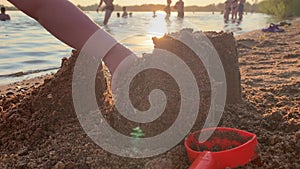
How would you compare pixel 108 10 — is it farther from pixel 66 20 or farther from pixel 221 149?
pixel 221 149

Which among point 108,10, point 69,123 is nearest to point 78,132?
point 69,123

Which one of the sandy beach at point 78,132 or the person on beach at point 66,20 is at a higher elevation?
the person on beach at point 66,20

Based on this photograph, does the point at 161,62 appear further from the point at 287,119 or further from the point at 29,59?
the point at 29,59

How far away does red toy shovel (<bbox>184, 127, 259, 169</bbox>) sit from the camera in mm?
1196

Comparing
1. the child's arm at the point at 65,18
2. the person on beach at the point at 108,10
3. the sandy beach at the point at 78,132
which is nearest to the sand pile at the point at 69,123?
the sandy beach at the point at 78,132

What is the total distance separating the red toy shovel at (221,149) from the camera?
1196 mm

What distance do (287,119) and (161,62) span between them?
0.62 meters

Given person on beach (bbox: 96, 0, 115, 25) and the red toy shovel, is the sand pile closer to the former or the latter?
the red toy shovel

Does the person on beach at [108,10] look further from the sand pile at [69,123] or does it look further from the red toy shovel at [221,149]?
the red toy shovel at [221,149]

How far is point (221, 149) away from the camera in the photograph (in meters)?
1.34

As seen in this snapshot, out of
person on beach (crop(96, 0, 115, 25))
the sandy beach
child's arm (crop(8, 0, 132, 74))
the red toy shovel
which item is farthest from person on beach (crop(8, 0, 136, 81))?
person on beach (crop(96, 0, 115, 25))

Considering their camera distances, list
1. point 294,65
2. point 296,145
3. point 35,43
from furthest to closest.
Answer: point 35,43
point 294,65
point 296,145

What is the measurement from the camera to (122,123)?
4.80ft

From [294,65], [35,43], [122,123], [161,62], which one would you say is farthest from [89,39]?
[35,43]
